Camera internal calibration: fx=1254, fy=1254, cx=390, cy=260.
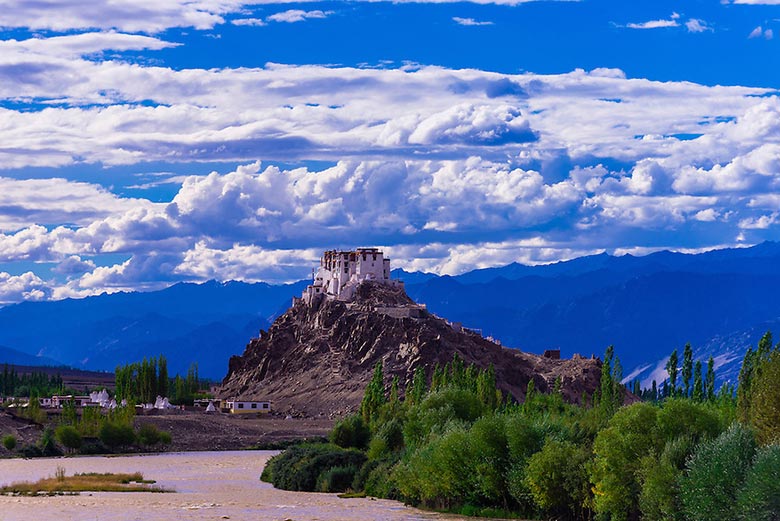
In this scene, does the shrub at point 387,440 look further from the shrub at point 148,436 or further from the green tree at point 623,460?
the shrub at point 148,436

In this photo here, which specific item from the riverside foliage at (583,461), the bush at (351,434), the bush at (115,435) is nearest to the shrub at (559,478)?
the riverside foliage at (583,461)

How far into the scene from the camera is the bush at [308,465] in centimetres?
9850

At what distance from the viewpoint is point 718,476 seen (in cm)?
5691

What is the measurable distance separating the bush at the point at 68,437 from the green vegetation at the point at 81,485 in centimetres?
4204

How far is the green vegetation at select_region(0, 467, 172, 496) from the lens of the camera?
90.9 meters

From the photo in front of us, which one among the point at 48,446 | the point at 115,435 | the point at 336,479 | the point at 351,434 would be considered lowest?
the point at 336,479

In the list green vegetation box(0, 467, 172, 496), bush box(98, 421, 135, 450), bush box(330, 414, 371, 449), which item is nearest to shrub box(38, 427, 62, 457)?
bush box(98, 421, 135, 450)

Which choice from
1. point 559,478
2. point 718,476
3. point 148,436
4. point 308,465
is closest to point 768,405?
point 718,476

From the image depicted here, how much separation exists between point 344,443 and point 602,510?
5429 centimetres

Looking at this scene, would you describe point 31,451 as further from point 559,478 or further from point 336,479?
point 559,478

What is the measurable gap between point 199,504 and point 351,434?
3675 centimetres

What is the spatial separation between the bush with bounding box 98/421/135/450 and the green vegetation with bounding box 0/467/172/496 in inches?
1824

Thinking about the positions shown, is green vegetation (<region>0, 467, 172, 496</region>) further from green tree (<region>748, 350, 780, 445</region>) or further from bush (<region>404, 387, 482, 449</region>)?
green tree (<region>748, 350, 780, 445</region>)

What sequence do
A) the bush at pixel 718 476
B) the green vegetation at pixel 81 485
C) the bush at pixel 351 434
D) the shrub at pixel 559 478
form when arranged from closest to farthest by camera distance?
the bush at pixel 718 476
the shrub at pixel 559 478
the green vegetation at pixel 81 485
the bush at pixel 351 434
